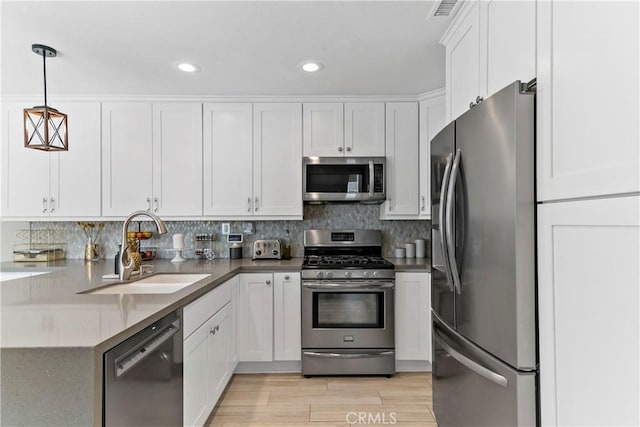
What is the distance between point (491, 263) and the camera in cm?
125

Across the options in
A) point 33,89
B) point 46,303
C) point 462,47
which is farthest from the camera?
point 33,89

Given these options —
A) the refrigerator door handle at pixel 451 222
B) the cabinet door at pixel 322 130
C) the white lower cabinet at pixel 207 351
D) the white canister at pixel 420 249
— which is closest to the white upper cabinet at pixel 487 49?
the refrigerator door handle at pixel 451 222

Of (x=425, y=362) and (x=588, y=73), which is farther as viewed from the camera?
(x=425, y=362)

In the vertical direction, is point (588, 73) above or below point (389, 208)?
above

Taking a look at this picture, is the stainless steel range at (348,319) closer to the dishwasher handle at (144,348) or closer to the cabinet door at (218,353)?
the cabinet door at (218,353)

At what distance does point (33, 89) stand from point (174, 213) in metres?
1.54

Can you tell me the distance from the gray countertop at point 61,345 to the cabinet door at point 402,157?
206 cm

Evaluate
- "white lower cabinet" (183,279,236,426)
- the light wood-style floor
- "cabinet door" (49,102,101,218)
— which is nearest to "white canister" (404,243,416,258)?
Result: the light wood-style floor

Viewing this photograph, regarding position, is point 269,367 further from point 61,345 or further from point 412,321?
point 61,345

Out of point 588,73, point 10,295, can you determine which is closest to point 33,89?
point 10,295

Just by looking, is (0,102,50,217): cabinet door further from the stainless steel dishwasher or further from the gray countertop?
the stainless steel dishwasher

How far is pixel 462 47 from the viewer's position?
1.74m

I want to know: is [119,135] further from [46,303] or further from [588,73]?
[588,73]

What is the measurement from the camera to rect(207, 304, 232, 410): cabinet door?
2.02 meters
